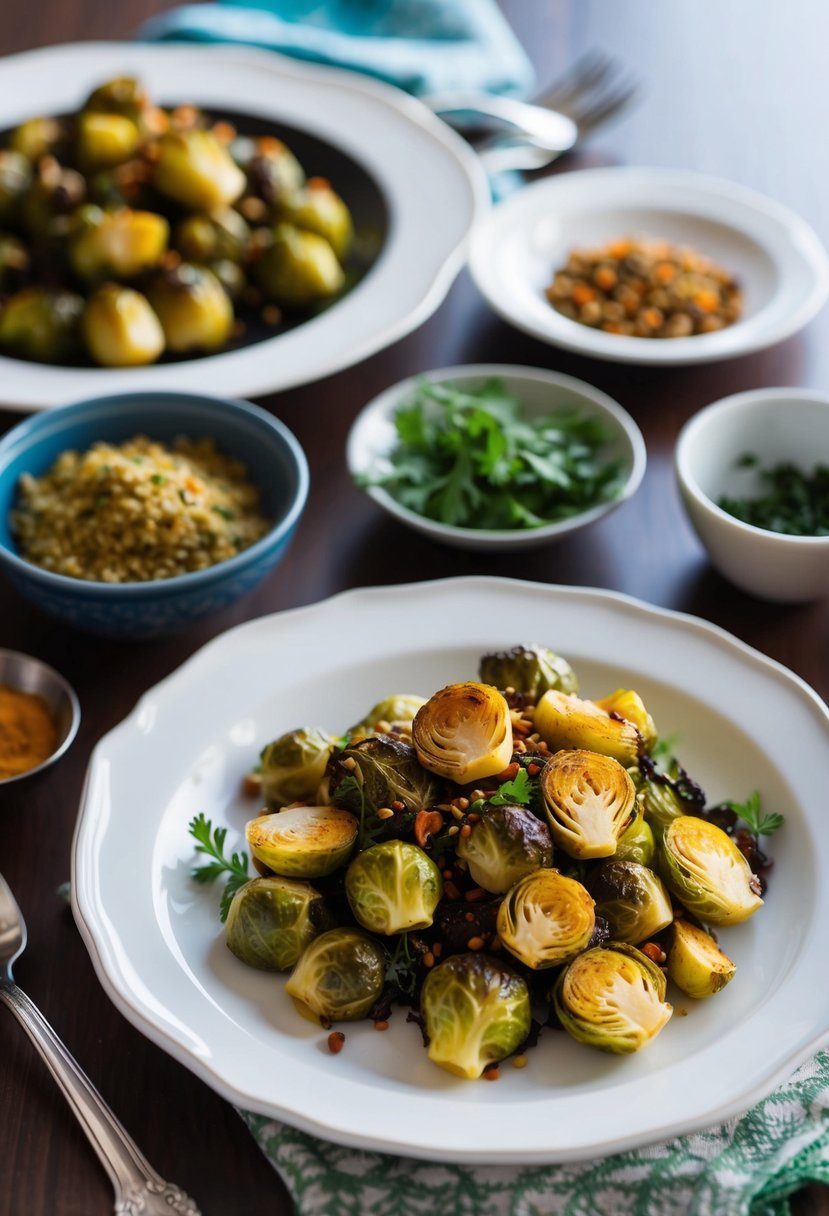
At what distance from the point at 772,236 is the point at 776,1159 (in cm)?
274

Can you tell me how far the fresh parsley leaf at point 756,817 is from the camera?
6.77ft

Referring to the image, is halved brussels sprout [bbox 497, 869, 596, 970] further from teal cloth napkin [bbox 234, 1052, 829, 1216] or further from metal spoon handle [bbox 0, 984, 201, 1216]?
metal spoon handle [bbox 0, 984, 201, 1216]

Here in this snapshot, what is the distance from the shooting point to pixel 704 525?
262 cm

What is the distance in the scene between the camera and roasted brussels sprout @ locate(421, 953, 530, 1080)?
1.68 metres

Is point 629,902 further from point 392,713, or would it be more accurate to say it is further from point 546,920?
point 392,713

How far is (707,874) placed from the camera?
189cm

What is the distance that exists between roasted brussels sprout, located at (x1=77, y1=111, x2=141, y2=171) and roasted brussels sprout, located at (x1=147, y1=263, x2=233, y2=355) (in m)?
0.54

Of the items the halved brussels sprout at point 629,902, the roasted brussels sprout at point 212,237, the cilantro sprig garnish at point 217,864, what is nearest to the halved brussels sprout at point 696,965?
the halved brussels sprout at point 629,902

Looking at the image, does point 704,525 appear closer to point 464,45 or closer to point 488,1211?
point 488,1211

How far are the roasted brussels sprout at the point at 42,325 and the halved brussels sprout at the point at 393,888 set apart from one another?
193cm

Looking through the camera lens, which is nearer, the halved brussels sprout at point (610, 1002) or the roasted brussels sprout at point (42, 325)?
the halved brussels sprout at point (610, 1002)

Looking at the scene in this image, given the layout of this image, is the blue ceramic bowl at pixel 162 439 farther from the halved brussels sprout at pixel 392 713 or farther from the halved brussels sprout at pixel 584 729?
the halved brussels sprout at pixel 584 729

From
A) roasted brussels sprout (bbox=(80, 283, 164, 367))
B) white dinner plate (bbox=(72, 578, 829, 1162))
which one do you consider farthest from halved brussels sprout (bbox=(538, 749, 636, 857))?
roasted brussels sprout (bbox=(80, 283, 164, 367))

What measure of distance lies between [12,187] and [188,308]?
2.52 ft
